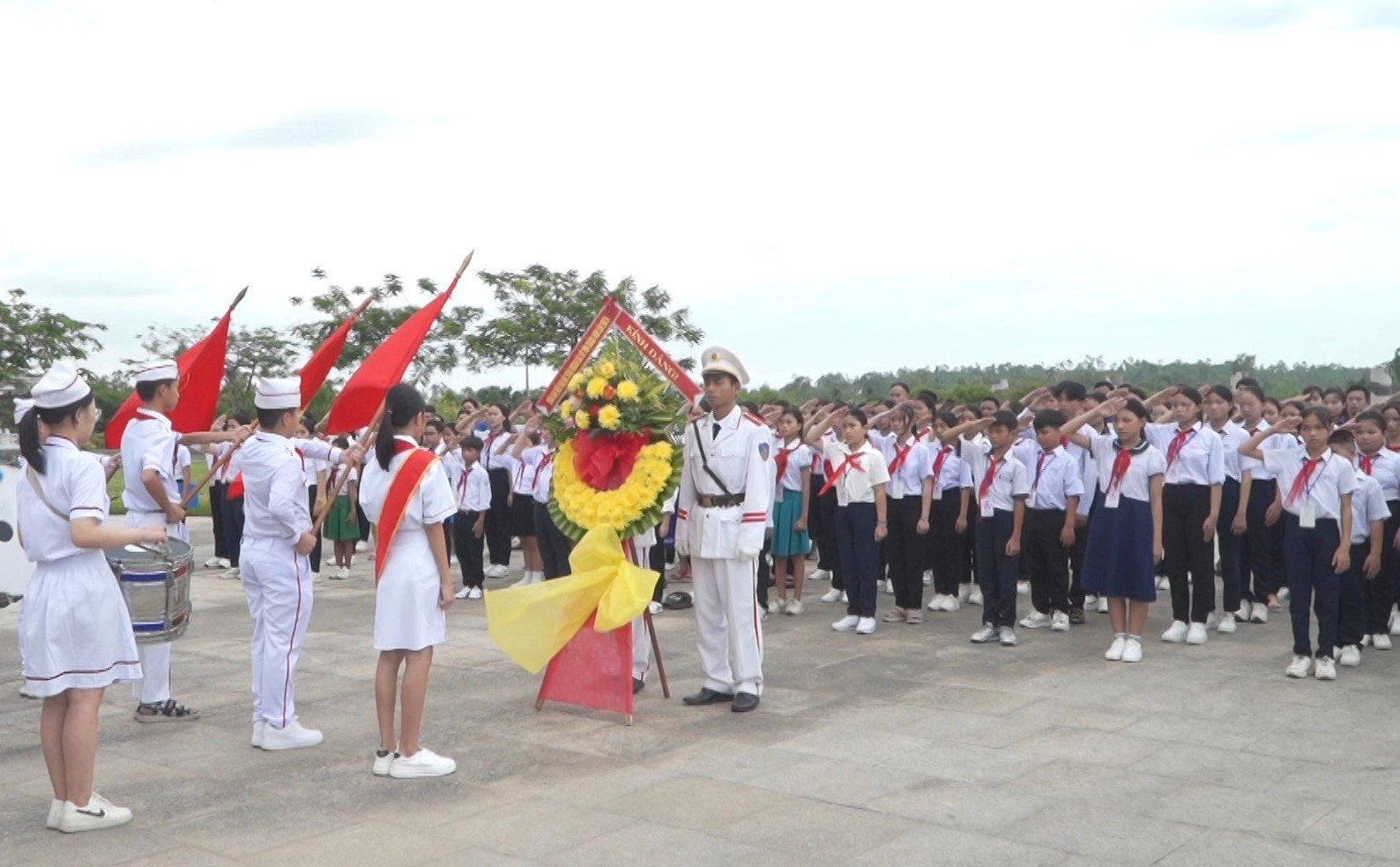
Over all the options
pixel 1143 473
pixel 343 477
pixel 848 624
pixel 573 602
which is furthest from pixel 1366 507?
pixel 343 477

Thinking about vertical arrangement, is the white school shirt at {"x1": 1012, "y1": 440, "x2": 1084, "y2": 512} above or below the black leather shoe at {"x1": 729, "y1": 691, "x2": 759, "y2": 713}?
above

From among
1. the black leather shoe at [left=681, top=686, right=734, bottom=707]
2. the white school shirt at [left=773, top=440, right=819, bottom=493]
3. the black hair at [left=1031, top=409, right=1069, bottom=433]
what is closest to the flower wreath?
the black leather shoe at [left=681, top=686, right=734, bottom=707]

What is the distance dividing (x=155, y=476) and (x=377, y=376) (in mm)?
1421

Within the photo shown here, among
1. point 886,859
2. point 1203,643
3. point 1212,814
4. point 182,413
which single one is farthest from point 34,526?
point 1203,643

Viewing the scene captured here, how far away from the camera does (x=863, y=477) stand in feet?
33.9

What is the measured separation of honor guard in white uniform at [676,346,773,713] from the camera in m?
7.71

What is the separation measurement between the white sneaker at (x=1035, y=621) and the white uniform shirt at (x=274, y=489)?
19.8ft

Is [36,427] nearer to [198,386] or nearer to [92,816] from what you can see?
[92,816]

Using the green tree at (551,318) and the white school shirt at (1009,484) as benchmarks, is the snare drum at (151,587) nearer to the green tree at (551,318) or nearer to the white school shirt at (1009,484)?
the white school shirt at (1009,484)

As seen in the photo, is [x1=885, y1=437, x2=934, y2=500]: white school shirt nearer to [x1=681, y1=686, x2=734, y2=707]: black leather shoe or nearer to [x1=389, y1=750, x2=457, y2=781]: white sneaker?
[x1=681, y1=686, x2=734, y2=707]: black leather shoe

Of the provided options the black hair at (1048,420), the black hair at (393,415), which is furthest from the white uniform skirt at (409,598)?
the black hair at (1048,420)

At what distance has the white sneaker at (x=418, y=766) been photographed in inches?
244

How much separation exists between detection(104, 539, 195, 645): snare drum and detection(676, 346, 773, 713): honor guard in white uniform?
9.60 feet

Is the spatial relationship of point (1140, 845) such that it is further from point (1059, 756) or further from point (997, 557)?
point (997, 557)
